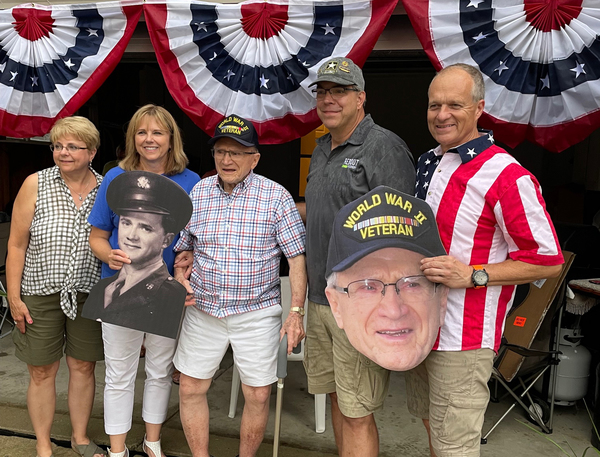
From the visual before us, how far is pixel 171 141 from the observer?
2498 millimetres

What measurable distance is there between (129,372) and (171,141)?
1155 mm

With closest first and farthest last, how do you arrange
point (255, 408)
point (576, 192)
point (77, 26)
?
point (255, 408) → point (77, 26) → point (576, 192)

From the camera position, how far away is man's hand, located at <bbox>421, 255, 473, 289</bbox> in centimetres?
176

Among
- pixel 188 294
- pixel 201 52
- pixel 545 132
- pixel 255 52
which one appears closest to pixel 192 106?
pixel 201 52

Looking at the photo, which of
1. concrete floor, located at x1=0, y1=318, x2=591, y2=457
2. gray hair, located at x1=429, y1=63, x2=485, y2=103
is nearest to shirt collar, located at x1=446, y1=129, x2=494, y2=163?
gray hair, located at x1=429, y1=63, x2=485, y2=103

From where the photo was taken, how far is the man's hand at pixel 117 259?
2248 millimetres

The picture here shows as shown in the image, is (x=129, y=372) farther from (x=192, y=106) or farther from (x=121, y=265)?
(x=192, y=106)

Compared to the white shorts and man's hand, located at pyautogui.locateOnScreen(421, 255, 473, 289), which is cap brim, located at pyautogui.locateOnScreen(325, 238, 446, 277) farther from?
the white shorts

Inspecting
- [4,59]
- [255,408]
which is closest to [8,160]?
[4,59]

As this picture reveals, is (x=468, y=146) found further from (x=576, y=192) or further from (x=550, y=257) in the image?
(x=576, y=192)

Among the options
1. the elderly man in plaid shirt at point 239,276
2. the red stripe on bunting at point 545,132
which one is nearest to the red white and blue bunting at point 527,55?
the red stripe on bunting at point 545,132

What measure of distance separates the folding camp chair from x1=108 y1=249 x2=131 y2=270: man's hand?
221 centimetres

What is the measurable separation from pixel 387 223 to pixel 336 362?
0.73 meters

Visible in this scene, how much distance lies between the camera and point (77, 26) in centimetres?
309
